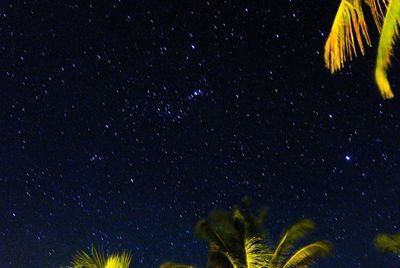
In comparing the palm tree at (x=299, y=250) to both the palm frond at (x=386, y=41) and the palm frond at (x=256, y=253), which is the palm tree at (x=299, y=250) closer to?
the palm frond at (x=256, y=253)

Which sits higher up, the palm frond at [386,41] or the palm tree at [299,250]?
the palm tree at [299,250]

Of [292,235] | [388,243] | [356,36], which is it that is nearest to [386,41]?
[356,36]

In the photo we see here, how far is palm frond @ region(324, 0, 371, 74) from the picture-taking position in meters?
4.14

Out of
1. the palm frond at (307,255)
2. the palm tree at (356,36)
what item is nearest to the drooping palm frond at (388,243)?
the palm frond at (307,255)

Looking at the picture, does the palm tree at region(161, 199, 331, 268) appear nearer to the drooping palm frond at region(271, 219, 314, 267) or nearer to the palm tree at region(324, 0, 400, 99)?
the drooping palm frond at region(271, 219, 314, 267)

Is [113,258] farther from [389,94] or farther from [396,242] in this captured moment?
[396,242]

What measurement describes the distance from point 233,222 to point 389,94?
13.4m

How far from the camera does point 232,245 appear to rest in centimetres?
1673

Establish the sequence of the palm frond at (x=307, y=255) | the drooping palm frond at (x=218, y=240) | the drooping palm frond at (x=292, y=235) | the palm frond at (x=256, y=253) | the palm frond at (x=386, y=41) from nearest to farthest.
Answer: the palm frond at (x=386, y=41) → the palm frond at (x=256, y=253) → the palm frond at (x=307, y=255) → the drooping palm frond at (x=218, y=240) → the drooping palm frond at (x=292, y=235)

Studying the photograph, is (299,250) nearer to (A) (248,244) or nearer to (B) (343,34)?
(A) (248,244)

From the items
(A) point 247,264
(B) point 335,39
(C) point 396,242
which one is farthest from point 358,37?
(C) point 396,242

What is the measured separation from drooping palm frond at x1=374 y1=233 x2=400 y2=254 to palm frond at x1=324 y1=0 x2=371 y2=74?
14.4 metres

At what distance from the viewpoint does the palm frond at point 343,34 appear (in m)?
4.14

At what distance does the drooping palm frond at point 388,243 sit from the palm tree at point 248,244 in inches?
87.5
